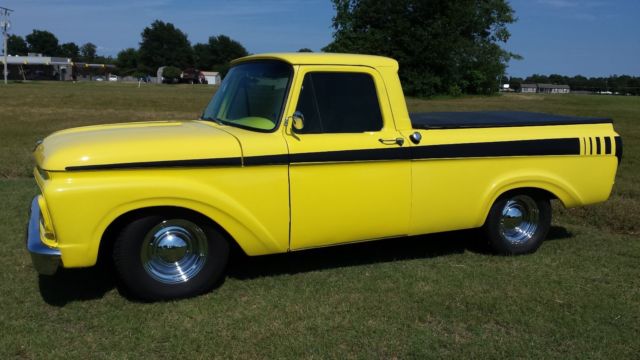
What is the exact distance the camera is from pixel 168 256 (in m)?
3.90

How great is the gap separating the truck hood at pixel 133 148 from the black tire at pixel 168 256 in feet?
1.46

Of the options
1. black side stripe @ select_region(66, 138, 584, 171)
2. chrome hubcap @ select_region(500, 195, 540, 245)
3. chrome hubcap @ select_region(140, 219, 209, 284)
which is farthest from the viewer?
chrome hubcap @ select_region(500, 195, 540, 245)

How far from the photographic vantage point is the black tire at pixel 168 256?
3727mm

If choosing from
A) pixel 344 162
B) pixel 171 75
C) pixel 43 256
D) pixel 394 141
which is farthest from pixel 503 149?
pixel 171 75

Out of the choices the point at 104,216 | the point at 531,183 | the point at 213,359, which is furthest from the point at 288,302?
the point at 531,183

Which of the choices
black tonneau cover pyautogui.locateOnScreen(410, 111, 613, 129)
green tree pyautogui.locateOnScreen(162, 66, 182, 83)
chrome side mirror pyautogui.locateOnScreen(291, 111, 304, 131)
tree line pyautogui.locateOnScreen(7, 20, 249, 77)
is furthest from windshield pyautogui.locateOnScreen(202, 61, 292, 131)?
tree line pyautogui.locateOnScreen(7, 20, 249, 77)

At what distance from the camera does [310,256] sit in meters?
5.03

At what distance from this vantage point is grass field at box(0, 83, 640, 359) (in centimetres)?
338

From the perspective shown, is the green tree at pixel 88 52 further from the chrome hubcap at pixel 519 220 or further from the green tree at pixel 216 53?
the chrome hubcap at pixel 519 220

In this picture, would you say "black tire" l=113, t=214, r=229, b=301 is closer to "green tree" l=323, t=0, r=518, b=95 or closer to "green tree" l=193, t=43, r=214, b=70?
"green tree" l=323, t=0, r=518, b=95

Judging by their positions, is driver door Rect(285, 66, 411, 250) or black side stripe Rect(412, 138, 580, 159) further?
black side stripe Rect(412, 138, 580, 159)

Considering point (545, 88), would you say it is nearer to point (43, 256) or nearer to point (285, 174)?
point (285, 174)

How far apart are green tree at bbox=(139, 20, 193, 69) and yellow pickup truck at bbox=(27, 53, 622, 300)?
122 meters

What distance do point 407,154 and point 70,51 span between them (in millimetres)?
170009
